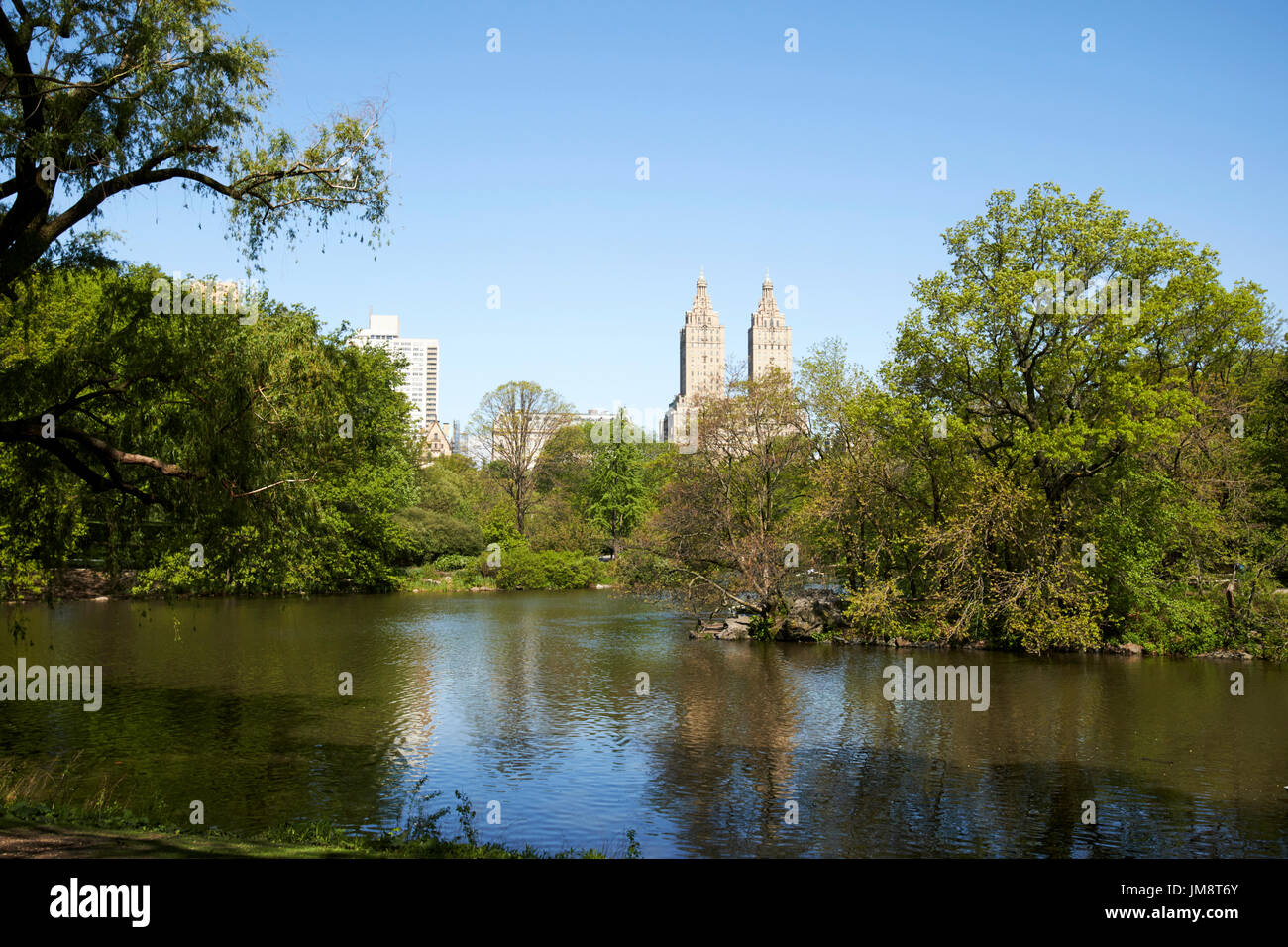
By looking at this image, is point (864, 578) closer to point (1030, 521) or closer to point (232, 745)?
point (1030, 521)

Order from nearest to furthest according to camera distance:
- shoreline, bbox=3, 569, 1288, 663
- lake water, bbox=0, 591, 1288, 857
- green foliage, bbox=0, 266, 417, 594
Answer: lake water, bbox=0, 591, 1288, 857, green foliage, bbox=0, 266, 417, 594, shoreline, bbox=3, 569, 1288, 663

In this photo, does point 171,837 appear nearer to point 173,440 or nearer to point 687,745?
point 173,440

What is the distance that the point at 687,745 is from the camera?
17969 millimetres

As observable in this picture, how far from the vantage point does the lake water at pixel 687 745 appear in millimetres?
12922

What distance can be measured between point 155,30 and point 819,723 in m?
17.6

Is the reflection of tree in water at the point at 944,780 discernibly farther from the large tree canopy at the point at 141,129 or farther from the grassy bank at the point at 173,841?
the large tree canopy at the point at 141,129

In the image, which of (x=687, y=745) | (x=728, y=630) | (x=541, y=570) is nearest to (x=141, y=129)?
(x=687, y=745)

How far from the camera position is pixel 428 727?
1916 centimetres

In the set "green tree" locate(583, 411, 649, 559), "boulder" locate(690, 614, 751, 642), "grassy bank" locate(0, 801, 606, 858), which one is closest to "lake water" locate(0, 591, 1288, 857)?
"grassy bank" locate(0, 801, 606, 858)

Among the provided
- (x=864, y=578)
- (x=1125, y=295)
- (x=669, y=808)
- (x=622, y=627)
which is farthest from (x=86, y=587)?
(x=1125, y=295)

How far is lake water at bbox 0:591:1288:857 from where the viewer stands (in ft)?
42.4

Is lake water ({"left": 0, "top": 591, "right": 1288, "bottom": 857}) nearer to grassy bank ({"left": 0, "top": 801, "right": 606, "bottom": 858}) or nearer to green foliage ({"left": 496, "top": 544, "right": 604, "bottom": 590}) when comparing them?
grassy bank ({"left": 0, "top": 801, "right": 606, "bottom": 858})

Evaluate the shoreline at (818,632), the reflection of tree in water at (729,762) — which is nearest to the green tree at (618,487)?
the shoreline at (818,632)
